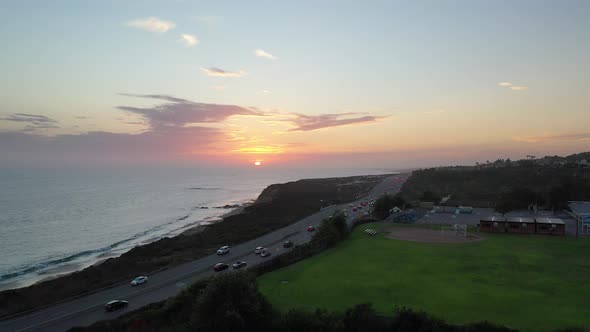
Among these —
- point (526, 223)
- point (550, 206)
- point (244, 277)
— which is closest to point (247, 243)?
point (244, 277)

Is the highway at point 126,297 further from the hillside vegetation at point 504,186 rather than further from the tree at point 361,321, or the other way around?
the hillside vegetation at point 504,186

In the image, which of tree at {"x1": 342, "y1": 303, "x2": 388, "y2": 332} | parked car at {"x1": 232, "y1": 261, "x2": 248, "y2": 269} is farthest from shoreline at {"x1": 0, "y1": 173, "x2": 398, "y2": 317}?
tree at {"x1": 342, "y1": 303, "x2": 388, "y2": 332}

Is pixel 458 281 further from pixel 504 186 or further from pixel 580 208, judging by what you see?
pixel 504 186

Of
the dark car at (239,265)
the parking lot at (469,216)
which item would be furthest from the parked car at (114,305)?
the parking lot at (469,216)

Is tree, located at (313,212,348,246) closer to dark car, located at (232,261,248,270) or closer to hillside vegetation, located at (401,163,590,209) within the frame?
dark car, located at (232,261,248,270)

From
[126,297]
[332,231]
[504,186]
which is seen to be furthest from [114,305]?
[504,186]
